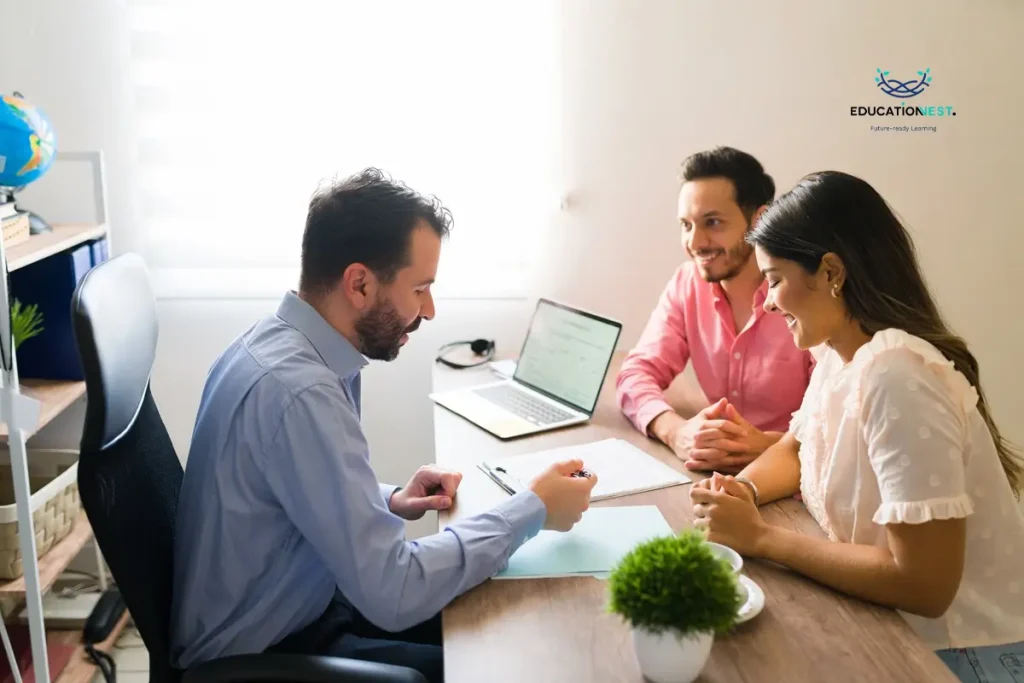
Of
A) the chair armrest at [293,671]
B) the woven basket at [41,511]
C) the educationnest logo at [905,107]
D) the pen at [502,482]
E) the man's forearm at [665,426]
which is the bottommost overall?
the woven basket at [41,511]

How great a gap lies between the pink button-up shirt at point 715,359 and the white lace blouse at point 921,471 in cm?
53

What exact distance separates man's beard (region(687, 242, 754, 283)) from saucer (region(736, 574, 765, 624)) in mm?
951

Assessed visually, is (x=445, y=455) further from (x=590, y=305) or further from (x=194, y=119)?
(x=194, y=119)

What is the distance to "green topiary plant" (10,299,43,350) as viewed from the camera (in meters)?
1.97

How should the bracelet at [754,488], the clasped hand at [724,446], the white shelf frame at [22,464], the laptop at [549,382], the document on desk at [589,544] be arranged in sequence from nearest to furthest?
the document on desk at [589,544]
the white shelf frame at [22,464]
the bracelet at [754,488]
the clasped hand at [724,446]
the laptop at [549,382]

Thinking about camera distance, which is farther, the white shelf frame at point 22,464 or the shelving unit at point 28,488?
the shelving unit at point 28,488

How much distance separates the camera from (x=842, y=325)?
136 cm

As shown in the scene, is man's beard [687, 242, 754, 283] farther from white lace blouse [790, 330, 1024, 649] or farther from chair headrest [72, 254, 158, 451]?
chair headrest [72, 254, 158, 451]

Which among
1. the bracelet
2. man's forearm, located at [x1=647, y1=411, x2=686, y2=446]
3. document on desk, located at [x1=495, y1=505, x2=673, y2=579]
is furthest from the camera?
man's forearm, located at [x1=647, y1=411, x2=686, y2=446]

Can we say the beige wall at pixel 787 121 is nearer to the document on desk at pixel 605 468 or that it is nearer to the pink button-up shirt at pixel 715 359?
the pink button-up shirt at pixel 715 359

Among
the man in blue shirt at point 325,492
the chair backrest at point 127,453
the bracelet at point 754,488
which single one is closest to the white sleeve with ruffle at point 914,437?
the bracelet at point 754,488

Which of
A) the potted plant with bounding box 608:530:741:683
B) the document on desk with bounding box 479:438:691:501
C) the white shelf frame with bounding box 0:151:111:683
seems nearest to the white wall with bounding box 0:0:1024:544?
the document on desk with bounding box 479:438:691:501

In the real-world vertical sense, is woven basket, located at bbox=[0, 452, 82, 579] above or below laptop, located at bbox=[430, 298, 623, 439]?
below

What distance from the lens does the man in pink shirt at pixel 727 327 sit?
198 cm
